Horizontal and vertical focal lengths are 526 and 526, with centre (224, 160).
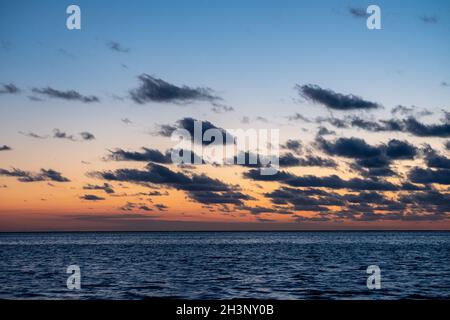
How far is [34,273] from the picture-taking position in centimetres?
6588

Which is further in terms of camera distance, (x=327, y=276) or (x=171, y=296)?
(x=327, y=276)

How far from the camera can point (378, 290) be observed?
47.2 metres

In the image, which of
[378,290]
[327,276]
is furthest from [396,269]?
[378,290]

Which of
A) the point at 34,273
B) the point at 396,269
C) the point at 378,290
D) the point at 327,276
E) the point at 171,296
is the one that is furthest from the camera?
the point at 396,269
